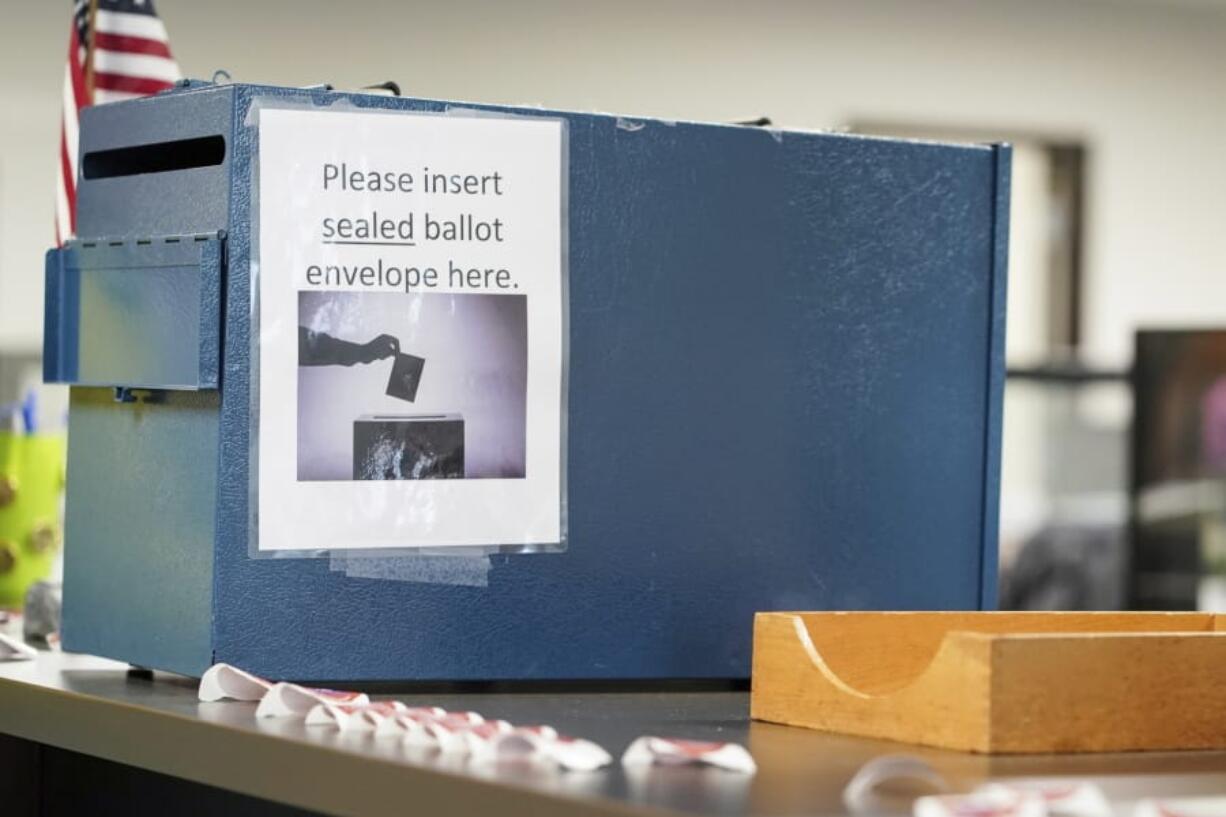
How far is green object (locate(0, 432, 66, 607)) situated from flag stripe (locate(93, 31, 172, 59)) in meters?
0.33

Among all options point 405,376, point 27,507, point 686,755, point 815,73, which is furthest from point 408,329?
point 815,73

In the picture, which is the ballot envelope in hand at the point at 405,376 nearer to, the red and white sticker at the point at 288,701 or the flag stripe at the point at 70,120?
the red and white sticker at the point at 288,701

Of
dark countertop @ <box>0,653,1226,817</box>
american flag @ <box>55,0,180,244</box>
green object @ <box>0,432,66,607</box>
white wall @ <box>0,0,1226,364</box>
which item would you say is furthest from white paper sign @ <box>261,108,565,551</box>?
white wall @ <box>0,0,1226,364</box>

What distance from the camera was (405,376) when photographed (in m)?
1.08

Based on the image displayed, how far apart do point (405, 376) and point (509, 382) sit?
59mm

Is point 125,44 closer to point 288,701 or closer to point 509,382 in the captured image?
point 509,382

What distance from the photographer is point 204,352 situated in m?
1.06

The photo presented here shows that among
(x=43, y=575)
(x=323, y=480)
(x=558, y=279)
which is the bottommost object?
(x=43, y=575)

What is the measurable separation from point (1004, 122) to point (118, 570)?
6023mm

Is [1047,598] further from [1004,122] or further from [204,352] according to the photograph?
[204,352]

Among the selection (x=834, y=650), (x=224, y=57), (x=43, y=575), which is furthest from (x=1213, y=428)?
(x=224, y=57)

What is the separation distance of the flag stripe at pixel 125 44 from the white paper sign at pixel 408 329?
1.46 feet

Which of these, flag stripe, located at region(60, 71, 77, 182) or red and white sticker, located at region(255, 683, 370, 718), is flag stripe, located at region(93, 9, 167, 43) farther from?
red and white sticker, located at region(255, 683, 370, 718)

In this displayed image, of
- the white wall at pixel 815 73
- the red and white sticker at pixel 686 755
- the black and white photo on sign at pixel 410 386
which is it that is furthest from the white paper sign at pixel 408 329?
the white wall at pixel 815 73
